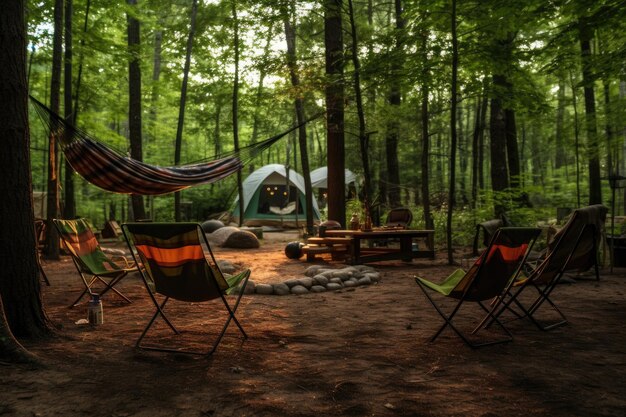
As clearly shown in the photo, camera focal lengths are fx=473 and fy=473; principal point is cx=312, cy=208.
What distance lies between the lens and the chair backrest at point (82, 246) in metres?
3.39

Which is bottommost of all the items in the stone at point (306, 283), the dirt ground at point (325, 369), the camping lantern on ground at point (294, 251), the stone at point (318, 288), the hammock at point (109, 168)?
the dirt ground at point (325, 369)

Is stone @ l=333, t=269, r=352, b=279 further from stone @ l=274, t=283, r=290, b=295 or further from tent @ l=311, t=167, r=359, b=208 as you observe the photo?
tent @ l=311, t=167, r=359, b=208

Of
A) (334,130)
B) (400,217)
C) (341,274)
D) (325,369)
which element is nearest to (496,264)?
(325,369)

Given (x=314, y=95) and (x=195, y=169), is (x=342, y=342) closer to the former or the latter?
(x=195, y=169)

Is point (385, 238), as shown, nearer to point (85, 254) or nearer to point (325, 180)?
point (85, 254)

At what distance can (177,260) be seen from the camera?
8.07 feet

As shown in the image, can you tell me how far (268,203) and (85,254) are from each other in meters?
10.7

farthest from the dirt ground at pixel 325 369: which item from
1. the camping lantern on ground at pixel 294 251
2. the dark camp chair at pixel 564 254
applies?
the camping lantern on ground at pixel 294 251

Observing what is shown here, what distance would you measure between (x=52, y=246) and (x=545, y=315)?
20.8 feet

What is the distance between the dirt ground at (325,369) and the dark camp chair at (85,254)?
0.26 metres

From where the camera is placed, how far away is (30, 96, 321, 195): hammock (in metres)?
4.13

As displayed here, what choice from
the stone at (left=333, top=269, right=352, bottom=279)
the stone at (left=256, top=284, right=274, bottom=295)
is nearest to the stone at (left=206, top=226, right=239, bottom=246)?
the stone at (left=333, top=269, right=352, bottom=279)

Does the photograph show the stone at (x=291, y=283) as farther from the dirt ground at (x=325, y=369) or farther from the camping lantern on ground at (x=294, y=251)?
the camping lantern on ground at (x=294, y=251)

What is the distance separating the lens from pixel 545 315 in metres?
3.26
